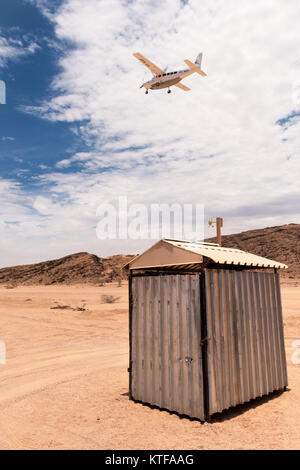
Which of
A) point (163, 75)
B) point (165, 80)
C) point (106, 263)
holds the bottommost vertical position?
point (106, 263)

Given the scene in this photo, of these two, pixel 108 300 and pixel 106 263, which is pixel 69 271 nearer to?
pixel 106 263

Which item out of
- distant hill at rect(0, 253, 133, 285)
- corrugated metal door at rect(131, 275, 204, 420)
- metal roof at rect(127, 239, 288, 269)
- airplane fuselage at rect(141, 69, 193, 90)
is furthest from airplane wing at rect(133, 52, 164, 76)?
distant hill at rect(0, 253, 133, 285)

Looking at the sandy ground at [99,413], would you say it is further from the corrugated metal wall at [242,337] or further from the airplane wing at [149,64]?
the airplane wing at [149,64]

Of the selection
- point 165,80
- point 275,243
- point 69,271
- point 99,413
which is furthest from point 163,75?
point 275,243

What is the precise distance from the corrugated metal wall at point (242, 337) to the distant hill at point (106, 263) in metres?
41.2

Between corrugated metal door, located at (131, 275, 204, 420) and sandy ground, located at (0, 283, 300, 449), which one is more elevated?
corrugated metal door, located at (131, 275, 204, 420)

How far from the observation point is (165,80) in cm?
2131

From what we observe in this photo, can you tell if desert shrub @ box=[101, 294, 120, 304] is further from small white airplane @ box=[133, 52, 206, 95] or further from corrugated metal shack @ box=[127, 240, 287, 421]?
corrugated metal shack @ box=[127, 240, 287, 421]

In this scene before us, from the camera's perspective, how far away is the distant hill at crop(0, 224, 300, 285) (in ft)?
175

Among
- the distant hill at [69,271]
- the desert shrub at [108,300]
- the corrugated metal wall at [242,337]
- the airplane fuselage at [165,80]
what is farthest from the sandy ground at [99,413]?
the distant hill at [69,271]

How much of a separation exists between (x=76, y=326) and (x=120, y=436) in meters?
13.6

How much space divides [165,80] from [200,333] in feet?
61.1
